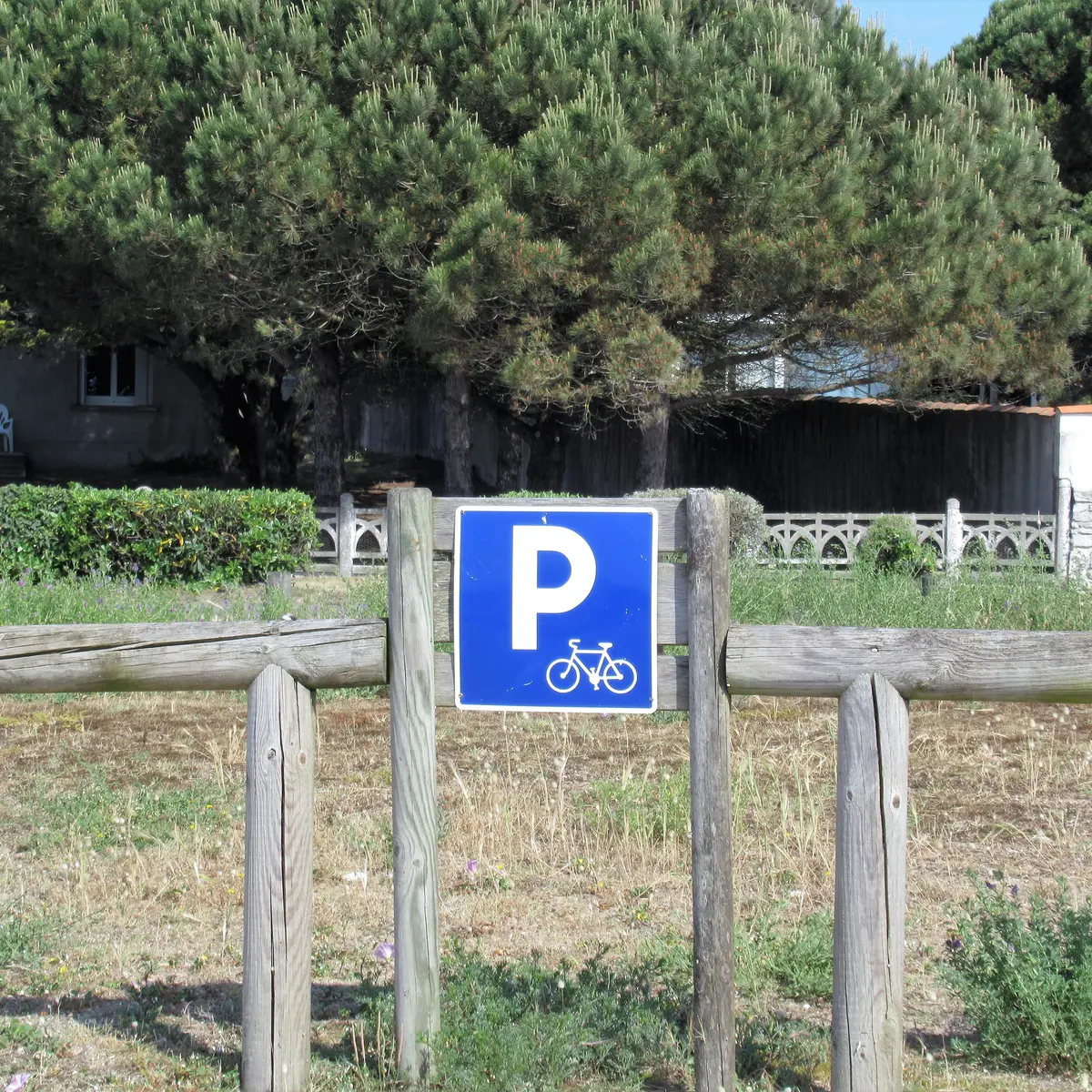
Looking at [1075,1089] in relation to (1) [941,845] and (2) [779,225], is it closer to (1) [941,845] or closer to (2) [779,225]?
(1) [941,845]

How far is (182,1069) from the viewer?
120 inches

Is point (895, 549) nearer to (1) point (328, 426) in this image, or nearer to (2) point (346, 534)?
(2) point (346, 534)

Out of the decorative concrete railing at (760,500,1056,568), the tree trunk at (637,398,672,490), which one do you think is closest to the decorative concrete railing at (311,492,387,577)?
the tree trunk at (637,398,672,490)

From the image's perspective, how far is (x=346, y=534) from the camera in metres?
13.4

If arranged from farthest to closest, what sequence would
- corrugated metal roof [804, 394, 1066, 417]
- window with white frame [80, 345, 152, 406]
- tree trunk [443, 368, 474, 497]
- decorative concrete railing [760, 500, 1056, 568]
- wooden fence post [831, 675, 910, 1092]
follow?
window with white frame [80, 345, 152, 406], tree trunk [443, 368, 474, 497], corrugated metal roof [804, 394, 1066, 417], decorative concrete railing [760, 500, 1056, 568], wooden fence post [831, 675, 910, 1092]

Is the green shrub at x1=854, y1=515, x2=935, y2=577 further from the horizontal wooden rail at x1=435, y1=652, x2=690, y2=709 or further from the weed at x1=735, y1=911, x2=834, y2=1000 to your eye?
the horizontal wooden rail at x1=435, y1=652, x2=690, y2=709

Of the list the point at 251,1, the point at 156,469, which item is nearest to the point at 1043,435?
the point at 251,1

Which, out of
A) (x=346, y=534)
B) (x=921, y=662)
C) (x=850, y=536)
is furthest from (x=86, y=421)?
(x=921, y=662)

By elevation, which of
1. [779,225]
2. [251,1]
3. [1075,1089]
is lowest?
[1075,1089]

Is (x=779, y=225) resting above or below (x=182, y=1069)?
above

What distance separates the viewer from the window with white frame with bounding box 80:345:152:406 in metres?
23.6

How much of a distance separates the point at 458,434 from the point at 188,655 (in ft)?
45.6

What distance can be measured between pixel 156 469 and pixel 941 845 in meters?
20.5

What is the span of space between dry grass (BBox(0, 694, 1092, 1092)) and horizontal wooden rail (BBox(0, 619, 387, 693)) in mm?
929
